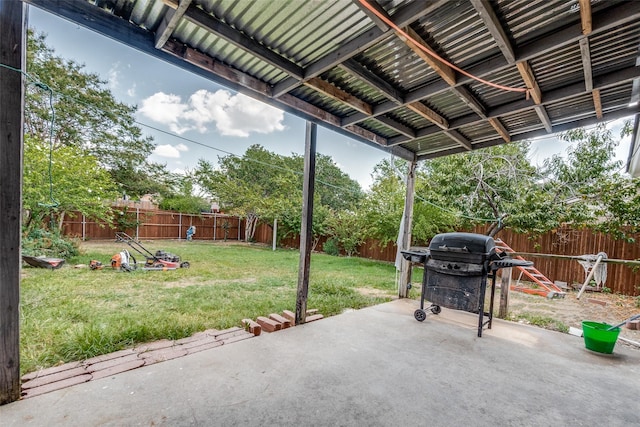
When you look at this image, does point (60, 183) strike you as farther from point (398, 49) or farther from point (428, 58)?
point (428, 58)

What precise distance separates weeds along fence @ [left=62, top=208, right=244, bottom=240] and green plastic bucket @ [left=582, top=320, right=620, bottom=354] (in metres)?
12.3

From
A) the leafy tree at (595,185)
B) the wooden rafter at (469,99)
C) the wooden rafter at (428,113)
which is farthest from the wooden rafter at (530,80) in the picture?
the leafy tree at (595,185)

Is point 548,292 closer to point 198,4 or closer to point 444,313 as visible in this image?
point 444,313

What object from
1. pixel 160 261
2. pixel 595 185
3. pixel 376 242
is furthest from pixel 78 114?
pixel 595 185

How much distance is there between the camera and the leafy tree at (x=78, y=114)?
10.0 metres

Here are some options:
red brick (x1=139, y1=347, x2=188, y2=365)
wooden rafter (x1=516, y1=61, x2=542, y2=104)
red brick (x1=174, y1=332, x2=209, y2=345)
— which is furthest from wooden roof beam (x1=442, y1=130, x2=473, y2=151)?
red brick (x1=139, y1=347, x2=188, y2=365)

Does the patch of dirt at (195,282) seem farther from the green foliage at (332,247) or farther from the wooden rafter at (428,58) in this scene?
the green foliage at (332,247)

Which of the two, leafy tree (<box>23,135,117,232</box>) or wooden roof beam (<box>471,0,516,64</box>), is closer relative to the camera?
wooden roof beam (<box>471,0,516,64</box>)

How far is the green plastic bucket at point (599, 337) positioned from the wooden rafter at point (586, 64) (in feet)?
7.68

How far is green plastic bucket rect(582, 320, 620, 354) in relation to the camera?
275 cm

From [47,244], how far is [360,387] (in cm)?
818

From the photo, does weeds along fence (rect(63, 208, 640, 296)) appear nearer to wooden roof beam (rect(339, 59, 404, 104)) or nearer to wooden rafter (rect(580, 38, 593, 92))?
wooden rafter (rect(580, 38, 593, 92))

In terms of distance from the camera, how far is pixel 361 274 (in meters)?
7.40

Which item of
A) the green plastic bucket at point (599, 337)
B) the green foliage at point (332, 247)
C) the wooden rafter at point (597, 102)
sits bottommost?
the green foliage at point (332, 247)
